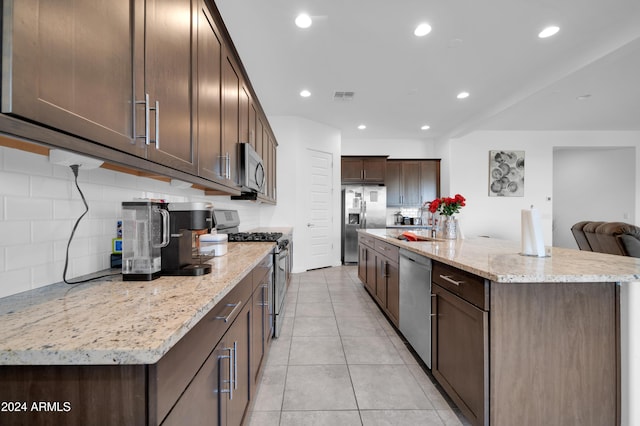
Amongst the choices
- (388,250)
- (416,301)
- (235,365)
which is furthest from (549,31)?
(235,365)

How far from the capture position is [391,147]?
689 cm

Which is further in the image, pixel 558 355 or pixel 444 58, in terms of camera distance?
pixel 444 58

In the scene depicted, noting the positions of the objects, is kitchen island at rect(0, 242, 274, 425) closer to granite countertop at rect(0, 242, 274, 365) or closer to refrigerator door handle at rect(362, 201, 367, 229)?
granite countertop at rect(0, 242, 274, 365)

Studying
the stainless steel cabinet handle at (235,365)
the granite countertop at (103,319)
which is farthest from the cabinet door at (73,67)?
the stainless steel cabinet handle at (235,365)

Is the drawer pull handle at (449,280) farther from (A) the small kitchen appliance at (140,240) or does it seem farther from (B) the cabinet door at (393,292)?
(A) the small kitchen appliance at (140,240)

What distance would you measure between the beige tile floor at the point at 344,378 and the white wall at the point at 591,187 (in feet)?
23.4

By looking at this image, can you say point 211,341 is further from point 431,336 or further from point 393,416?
point 431,336

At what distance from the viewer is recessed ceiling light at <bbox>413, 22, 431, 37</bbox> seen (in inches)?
106

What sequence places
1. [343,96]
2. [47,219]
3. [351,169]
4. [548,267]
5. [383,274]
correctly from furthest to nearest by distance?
[351,169]
[343,96]
[383,274]
[548,267]
[47,219]

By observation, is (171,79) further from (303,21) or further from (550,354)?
(550,354)

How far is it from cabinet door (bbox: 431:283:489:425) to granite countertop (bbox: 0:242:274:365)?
1.17 m

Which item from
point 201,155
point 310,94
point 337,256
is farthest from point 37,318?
point 337,256

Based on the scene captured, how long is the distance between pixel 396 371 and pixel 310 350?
70cm

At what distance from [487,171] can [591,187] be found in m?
2.97
